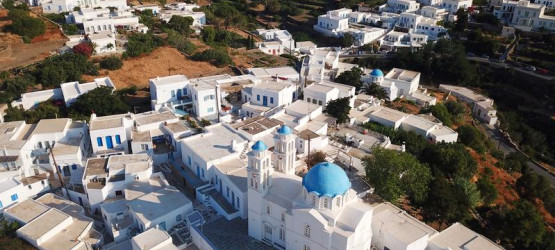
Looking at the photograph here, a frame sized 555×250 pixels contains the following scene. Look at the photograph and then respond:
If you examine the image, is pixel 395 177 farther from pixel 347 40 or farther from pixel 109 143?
pixel 347 40

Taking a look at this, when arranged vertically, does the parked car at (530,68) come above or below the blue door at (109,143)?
below

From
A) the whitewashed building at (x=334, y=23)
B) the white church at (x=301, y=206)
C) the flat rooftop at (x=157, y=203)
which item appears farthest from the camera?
the whitewashed building at (x=334, y=23)

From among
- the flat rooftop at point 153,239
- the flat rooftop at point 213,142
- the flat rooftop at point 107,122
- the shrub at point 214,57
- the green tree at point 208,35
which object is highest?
the green tree at point 208,35

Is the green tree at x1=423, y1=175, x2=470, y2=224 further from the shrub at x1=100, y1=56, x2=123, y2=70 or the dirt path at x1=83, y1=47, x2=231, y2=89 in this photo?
the shrub at x1=100, y1=56, x2=123, y2=70

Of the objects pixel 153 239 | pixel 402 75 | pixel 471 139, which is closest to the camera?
pixel 153 239

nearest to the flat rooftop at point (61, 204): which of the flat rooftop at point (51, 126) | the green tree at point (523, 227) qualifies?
the flat rooftop at point (51, 126)

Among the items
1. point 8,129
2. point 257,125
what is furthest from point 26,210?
point 257,125

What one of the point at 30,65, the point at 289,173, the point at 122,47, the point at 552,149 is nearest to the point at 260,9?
the point at 122,47

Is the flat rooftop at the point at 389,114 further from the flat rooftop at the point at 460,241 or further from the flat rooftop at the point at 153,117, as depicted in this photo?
the flat rooftop at the point at 153,117
